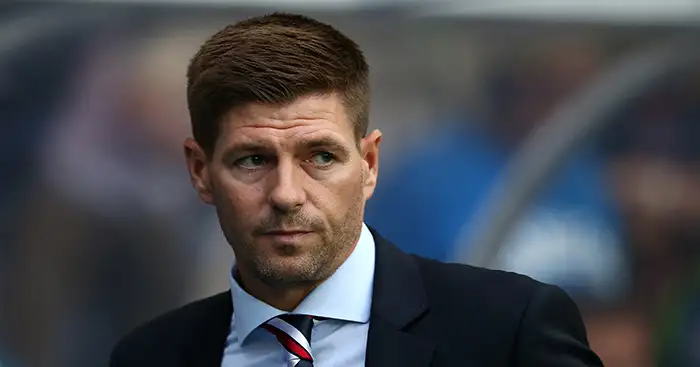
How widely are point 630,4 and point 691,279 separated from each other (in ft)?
3.26

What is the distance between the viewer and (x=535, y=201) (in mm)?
3314

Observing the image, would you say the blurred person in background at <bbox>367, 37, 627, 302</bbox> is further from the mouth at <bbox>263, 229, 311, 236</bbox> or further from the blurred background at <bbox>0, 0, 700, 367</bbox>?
the mouth at <bbox>263, 229, 311, 236</bbox>

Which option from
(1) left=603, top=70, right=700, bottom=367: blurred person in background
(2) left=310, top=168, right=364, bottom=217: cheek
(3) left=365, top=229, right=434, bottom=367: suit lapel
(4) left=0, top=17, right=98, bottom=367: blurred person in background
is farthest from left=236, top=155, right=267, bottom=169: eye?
(1) left=603, top=70, right=700, bottom=367: blurred person in background

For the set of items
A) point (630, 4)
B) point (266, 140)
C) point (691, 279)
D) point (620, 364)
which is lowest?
point (620, 364)

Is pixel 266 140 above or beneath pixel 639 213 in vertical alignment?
above

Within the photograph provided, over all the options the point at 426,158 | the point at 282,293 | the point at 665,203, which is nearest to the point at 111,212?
the point at 426,158

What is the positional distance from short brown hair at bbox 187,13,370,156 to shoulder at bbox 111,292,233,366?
1.29 feet

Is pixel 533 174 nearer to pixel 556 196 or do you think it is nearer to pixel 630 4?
pixel 556 196

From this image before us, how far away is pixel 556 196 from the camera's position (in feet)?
10.9

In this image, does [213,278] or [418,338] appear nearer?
[418,338]

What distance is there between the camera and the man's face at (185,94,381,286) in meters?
1.74

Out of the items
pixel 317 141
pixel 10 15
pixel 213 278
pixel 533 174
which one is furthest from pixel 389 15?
pixel 317 141

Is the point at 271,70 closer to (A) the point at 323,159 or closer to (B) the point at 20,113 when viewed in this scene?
(A) the point at 323,159

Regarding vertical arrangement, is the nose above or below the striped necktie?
above
